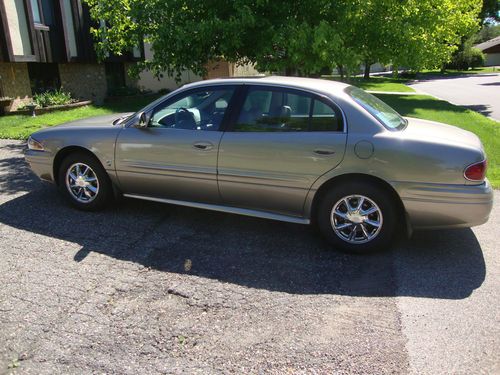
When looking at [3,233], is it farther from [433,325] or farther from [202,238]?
[433,325]

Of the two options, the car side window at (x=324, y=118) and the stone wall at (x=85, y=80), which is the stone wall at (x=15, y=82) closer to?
the stone wall at (x=85, y=80)

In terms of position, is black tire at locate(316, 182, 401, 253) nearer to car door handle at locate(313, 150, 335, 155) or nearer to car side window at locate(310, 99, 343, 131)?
car door handle at locate(313, 150, 335, 155)

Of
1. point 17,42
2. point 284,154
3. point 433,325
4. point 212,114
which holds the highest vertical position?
point 17,42

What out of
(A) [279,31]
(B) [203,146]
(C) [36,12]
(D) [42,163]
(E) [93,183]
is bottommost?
(E) [93,183]

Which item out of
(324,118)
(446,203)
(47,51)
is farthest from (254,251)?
(47,51)

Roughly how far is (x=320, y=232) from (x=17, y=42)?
43.9ft

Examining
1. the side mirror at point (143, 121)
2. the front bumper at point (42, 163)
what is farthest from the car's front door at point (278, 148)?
the front bumper at point (42, 163)

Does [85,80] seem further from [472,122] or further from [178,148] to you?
[178,148]

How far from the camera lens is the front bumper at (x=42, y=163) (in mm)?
5336

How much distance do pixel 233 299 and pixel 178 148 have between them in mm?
1835

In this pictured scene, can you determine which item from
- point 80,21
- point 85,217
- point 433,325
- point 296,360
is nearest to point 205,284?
point 296,360

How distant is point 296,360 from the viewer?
2.82 m

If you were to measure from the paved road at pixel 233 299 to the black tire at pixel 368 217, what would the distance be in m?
0.14

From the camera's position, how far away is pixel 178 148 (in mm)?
4652
